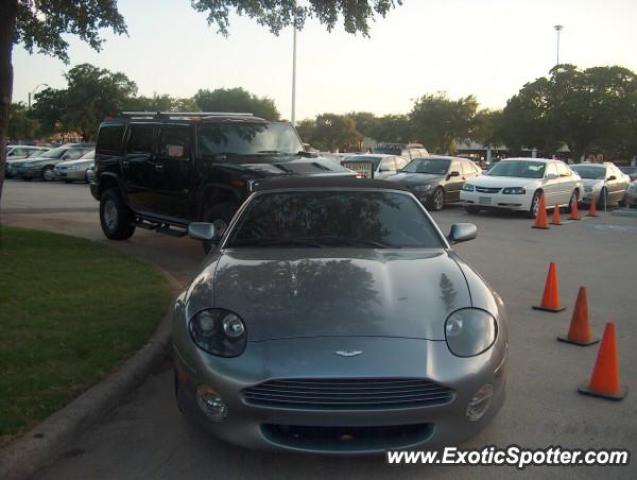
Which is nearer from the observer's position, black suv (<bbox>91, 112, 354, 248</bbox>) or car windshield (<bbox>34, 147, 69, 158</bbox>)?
black suv (<bbox>91, 112, 354, 248</bbox>)

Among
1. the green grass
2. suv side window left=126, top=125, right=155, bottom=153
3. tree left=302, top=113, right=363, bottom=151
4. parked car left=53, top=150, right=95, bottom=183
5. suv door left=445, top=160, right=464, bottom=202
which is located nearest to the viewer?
the green grass

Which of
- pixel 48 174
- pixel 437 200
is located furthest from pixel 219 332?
pixel 48 174

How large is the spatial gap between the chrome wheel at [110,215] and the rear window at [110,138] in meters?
0.95

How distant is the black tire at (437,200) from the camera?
62.6 ft

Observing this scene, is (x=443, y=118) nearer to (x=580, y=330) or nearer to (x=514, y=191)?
(x=514, y=191)

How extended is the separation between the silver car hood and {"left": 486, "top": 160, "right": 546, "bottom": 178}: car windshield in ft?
47.3

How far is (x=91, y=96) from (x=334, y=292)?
53475 mm

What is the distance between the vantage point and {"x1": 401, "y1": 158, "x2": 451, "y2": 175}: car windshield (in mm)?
20000

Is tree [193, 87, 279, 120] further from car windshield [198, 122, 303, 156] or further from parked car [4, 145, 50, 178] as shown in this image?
car windshield [198, 122, 303, 156]

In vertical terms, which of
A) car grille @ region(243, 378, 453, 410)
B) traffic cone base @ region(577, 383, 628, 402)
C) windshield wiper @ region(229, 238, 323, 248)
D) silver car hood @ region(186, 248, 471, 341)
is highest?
windshield wiper @ region(229, 238, 323, 248)

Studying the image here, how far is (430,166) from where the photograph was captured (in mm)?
20297

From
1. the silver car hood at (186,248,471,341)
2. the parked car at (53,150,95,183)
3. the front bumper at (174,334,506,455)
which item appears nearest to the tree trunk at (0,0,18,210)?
the silver car hood at (186,248,471,341)

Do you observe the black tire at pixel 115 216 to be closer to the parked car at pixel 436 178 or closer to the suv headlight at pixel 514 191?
the parked car at pixel 436 178

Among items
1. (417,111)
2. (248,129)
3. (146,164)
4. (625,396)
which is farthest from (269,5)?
(417,111)
